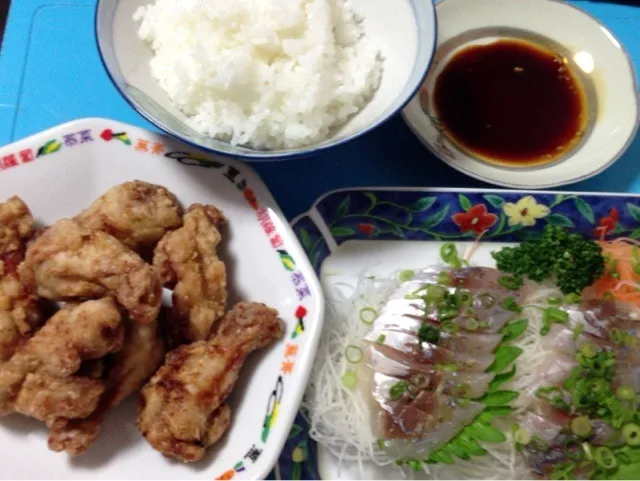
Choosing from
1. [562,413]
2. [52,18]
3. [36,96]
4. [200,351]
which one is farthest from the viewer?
[52,18]

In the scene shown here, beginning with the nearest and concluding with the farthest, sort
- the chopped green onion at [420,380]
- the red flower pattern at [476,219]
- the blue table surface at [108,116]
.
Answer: the chopped green onion at [420,380], the red flower pattern at [476,219], the blue table surface at [108,116]

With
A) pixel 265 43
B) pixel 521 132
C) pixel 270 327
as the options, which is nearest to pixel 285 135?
pixel 265 43

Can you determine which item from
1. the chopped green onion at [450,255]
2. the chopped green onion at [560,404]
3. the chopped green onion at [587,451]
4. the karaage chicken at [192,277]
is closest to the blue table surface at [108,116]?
the chopped green onion at [450,255]

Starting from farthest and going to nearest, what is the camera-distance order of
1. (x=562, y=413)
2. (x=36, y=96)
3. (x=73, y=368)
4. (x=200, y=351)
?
(x=36, y=96) < (x=562, y=413) < (x=200, y=351) < (x=73, y=368)

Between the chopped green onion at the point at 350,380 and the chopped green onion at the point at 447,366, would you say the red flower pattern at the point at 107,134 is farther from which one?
the chopped green onion at the point at 447,366

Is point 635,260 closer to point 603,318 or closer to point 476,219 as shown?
point 603,318

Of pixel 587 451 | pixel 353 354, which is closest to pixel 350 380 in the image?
pixel 353 354

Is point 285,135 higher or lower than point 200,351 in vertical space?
higher

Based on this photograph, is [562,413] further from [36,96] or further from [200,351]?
[36,96]
